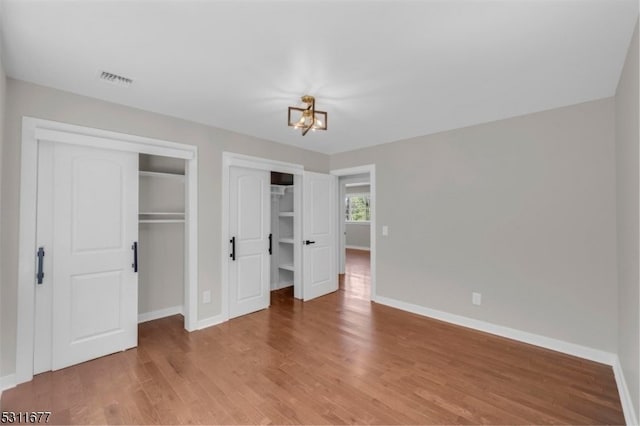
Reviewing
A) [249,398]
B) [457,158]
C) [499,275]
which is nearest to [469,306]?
[499,275]

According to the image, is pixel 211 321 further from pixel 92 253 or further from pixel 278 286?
pixel 278 286

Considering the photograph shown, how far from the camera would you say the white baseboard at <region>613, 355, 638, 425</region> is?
1787mm

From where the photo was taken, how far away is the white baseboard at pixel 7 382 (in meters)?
2.19

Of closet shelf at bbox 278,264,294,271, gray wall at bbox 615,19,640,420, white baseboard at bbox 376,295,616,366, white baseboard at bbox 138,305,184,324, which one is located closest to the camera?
gray wall at bbox 615,19,640,420

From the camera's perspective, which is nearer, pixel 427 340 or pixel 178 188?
pixel 427 340

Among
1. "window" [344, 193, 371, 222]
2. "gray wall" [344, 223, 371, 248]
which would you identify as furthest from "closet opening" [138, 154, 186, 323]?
"window" [344, 193, 371, 222]

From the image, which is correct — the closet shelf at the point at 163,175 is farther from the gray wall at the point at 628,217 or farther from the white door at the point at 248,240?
the gray wall at the point at 628,217

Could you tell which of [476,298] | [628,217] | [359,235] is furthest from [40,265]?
[359,235]

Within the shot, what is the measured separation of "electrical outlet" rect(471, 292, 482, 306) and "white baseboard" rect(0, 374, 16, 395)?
4.47 m

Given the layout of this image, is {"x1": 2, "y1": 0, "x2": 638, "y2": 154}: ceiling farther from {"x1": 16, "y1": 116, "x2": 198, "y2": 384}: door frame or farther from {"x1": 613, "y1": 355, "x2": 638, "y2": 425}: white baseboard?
{"x1": 613, "y1": 355, "x2": 638, "y2": 425}: white baseboard

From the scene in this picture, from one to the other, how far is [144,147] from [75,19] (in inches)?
57.8

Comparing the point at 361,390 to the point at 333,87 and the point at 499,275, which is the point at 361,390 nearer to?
the point at 499,275

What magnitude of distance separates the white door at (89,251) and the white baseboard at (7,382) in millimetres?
168

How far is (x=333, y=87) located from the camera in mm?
2479
